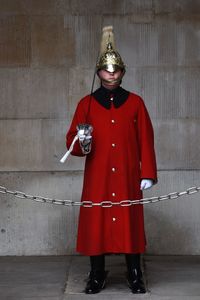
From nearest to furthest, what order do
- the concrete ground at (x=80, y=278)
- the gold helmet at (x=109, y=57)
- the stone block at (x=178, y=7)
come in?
1. the gold helmet at (x=109, y=57)
2. the concrete ground at (x=80, y=278)
3. the stone block at (x=178, y=7)

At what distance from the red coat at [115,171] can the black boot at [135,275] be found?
0.12 m

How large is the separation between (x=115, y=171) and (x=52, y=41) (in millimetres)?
1994

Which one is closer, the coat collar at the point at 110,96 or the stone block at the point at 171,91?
the coat collar at the point at 110,96

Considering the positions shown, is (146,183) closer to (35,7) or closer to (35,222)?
(35,222)

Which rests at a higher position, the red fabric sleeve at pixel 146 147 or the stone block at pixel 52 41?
the stone block at pixel 52 41

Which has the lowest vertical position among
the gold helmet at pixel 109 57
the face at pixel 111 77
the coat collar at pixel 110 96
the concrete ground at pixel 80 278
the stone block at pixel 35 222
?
the concrete ground at pixel 80 278

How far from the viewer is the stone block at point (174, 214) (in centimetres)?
738

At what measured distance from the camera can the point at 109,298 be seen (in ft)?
19.2

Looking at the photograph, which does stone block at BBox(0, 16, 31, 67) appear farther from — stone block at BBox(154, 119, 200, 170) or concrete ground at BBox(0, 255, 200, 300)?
concrete ground at BBox(0, 255, 200, 300)

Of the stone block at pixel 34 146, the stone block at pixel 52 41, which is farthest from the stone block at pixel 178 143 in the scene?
the stone block at pixel 52 41

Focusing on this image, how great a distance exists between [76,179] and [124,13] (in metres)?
1.59

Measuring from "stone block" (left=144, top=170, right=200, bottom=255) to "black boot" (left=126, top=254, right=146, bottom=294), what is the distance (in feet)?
4.64

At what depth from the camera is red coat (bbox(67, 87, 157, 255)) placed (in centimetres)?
584

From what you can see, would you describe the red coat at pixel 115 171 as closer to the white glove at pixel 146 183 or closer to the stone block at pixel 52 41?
the white glove at pixel 146 183
